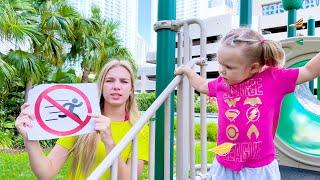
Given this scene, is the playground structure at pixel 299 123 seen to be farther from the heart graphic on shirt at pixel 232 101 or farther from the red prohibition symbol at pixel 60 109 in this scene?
the red prohibition symbol at pixel 60 109

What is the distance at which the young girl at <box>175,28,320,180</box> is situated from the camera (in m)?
1.52

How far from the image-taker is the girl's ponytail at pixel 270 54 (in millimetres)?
1527

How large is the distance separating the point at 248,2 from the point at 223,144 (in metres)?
1.71

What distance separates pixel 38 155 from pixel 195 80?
670 mm

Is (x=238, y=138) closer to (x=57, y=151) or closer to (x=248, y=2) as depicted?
(x=57, y=151)

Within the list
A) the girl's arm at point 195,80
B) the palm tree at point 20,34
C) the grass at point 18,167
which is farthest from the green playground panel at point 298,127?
the palm tree at point 20,34

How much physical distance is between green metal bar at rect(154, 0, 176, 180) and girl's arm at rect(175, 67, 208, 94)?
0.54ft

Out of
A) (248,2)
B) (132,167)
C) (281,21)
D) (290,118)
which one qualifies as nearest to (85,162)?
(132,167)

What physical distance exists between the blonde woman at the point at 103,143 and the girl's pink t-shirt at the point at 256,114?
37cm

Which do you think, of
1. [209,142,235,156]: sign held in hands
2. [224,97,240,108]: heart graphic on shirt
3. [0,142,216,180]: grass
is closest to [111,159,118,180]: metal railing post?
[209,142,235,156]: sign held in hands

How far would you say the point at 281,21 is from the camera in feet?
110

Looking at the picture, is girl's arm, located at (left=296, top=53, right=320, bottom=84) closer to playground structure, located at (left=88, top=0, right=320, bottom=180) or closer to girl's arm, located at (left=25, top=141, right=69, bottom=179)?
playground structure, located at (left=88, top=0, right=320, bottom=180)

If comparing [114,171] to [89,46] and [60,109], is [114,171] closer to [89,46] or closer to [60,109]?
[60,109]

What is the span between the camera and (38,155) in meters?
1.56
